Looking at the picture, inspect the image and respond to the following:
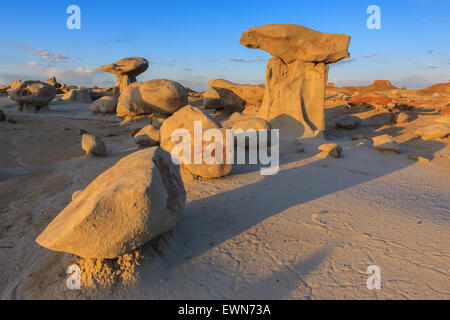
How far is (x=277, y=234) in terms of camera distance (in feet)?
8.87

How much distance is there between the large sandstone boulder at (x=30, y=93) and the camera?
13227 mm

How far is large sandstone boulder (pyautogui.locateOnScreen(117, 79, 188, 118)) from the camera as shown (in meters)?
10.5

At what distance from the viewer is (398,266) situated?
2137 mm

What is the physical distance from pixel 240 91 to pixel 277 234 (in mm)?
9185

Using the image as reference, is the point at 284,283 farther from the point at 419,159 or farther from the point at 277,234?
the point at 419,159

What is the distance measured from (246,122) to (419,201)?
3.99 meters

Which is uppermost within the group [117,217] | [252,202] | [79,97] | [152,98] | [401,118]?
[79,97]

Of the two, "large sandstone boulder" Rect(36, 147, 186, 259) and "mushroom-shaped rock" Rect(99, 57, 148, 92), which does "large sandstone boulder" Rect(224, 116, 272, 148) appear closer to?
"large sandstone boulder" Rect(36, 147, 186, 259)

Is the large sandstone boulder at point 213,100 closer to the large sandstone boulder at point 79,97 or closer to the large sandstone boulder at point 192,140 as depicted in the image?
the large sandstone boulder at point 192,140

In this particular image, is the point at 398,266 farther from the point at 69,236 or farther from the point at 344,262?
the point at 69,236
